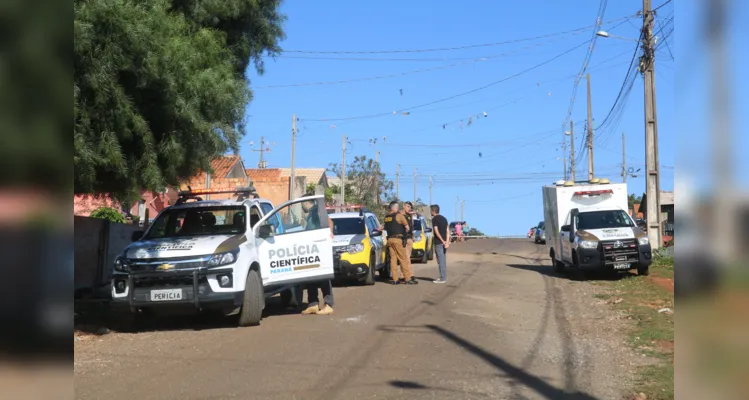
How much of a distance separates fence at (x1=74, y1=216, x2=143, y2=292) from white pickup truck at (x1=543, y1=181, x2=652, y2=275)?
1149 centimetres

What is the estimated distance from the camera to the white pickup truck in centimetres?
1812

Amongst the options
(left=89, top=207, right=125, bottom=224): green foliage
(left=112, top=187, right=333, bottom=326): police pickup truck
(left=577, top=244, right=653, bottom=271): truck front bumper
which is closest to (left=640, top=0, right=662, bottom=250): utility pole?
(left=577, top=244, right=653, bottom=271): truck front bumper

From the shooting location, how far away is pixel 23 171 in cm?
241

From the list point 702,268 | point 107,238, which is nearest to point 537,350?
point 702,268

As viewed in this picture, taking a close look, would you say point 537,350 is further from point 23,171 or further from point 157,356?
point 23,171

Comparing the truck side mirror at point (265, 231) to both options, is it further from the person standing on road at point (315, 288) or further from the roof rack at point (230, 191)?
the roof rack at point (230, 191)

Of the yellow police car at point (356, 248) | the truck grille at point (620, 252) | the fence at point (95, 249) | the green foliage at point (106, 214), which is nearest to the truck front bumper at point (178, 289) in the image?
the fence at point (95, 249)

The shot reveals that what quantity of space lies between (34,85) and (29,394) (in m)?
1.10

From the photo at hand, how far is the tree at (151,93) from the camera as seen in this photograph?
8.39 metres

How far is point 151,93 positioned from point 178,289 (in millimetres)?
2819

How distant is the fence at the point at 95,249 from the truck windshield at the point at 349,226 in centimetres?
542

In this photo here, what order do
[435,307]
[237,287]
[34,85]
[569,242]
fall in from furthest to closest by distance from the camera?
[569,242] → [435,307] → [237,287] → [34,85]

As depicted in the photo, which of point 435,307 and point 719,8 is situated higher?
point 719,8

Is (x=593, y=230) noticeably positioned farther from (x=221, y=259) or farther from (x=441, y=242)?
(x=221, y=259)
